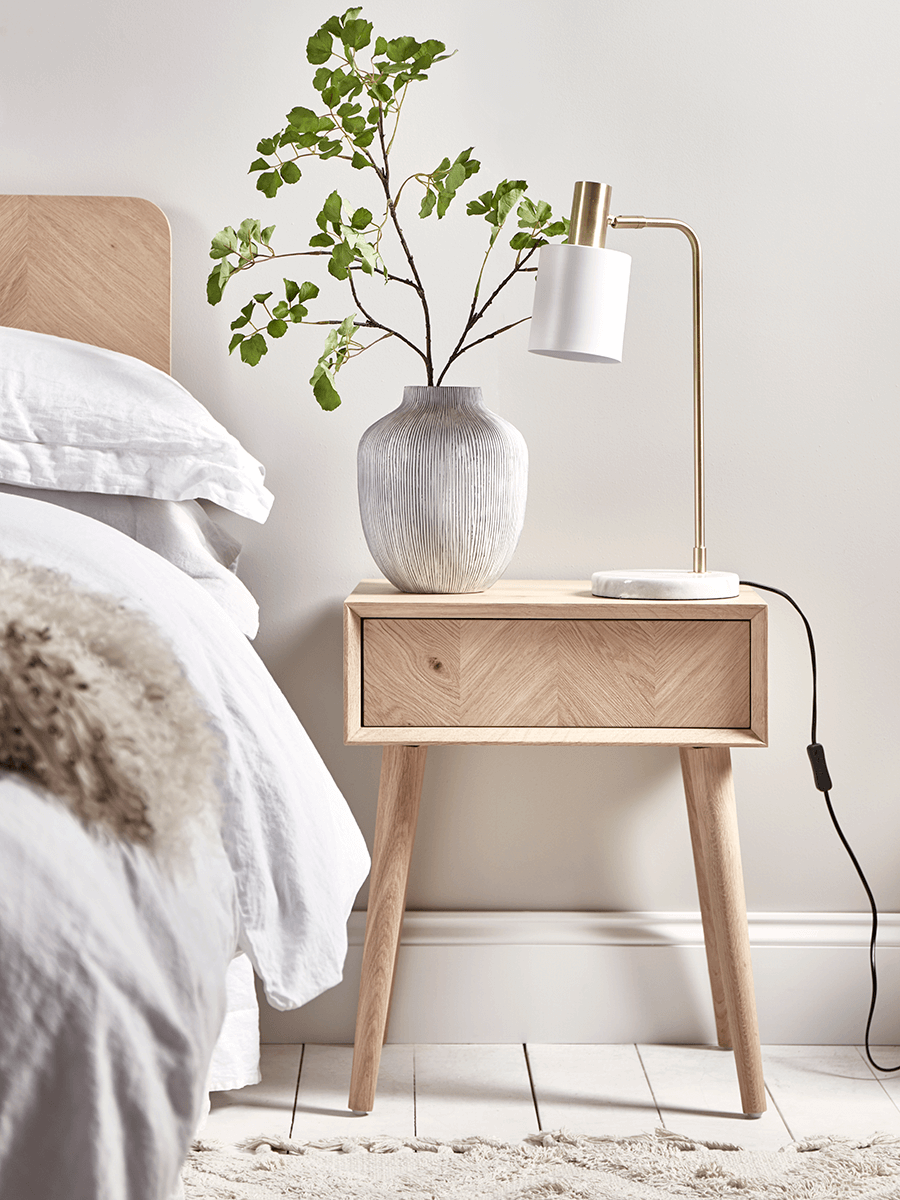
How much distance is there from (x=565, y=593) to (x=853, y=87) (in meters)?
0.79

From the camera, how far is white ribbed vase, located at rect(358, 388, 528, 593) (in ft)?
4.22

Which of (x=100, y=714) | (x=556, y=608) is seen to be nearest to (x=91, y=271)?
(x=556, y=608)

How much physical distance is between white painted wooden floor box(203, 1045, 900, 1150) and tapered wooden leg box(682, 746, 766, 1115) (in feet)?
0.21

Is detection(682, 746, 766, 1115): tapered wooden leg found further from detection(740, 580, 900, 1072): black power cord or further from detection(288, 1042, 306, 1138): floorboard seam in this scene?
detection(288, 1042, 306, 1138): floorboard seam

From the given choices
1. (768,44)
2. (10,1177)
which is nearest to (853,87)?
(768,44)

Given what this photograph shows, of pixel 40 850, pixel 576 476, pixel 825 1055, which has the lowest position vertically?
pixel 825 1055

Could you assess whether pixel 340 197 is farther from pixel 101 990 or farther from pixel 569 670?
pixel 101 990

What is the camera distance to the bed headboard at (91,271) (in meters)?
1.49

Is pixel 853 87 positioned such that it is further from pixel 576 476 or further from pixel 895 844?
pixel 895 844

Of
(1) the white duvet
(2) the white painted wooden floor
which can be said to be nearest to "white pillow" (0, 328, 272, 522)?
(1) the white duvet

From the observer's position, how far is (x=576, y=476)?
1.55 metres

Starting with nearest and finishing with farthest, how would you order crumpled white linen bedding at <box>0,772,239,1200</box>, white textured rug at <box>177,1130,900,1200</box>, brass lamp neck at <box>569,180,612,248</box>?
crumpled white linen bedding at <box>0,772,239,1200</box> → white textured rug at <box>177,1130,900,1200</box> → brass lamp neck at <box>569,180,612,248</box>

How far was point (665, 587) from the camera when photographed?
1.25 meters

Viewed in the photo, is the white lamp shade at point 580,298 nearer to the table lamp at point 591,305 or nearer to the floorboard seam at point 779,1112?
the table lamp at point 591,305
